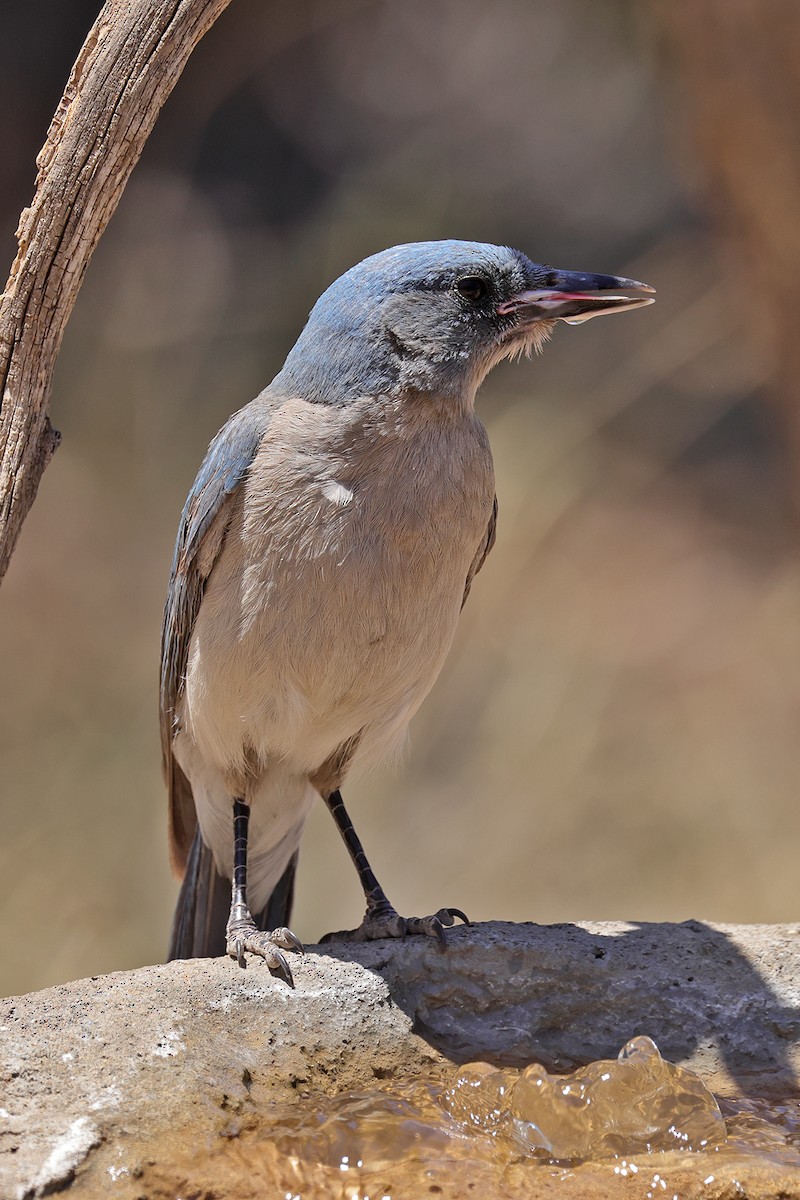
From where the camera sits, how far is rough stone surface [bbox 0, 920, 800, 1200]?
2.32 metres

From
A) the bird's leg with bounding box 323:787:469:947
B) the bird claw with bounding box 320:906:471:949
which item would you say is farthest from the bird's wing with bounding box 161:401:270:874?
the bird claw with bounding box 320:906:471:949

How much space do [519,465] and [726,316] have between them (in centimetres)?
152

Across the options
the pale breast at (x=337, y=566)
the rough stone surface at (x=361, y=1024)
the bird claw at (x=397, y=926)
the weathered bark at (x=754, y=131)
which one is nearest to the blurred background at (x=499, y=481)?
the weathered bark at (x=754, y=131)

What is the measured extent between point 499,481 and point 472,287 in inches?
171

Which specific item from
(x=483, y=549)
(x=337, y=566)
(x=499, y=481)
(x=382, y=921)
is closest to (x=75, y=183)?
(x=337, y=566)

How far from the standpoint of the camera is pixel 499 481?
767 cm

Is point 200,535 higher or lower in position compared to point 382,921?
higher

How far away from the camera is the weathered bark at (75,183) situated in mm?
2842

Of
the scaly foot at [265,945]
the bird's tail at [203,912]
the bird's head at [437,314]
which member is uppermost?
the bird's head at [437,314]

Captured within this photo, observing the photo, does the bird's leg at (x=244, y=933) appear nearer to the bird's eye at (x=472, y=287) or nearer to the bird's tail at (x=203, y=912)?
the bird's tail at (x=203, y=912)

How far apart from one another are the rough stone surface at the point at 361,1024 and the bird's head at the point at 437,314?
144 centimetres

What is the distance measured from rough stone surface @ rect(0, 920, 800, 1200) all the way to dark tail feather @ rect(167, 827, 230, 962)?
943mm

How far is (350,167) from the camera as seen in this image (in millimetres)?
7969

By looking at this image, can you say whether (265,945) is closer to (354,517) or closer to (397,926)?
(397,926)
